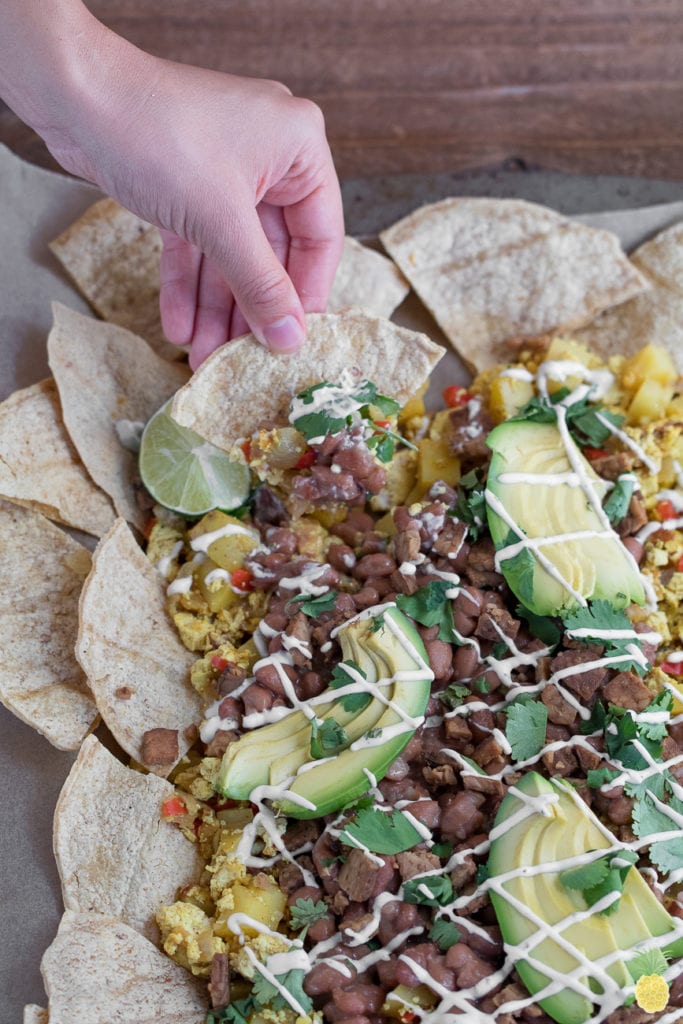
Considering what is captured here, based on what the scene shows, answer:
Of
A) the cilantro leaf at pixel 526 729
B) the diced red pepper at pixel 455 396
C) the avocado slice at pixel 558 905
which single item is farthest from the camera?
the diced red pepper at pixel 455 396

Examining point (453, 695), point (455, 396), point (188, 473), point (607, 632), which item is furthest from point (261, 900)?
point (455, 396)

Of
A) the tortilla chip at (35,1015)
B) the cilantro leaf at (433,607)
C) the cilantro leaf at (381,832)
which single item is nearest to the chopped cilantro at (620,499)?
the cilantro leaf at (433,607)

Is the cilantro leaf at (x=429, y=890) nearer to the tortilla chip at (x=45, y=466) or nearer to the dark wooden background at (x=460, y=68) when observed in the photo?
the tortilla chip at (x=45, y=466)

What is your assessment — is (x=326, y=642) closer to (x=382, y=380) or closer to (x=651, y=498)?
(x=382, y=380)

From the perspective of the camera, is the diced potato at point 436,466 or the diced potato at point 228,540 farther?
the diced potato at point 436,466

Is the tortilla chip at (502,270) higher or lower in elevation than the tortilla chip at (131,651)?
higher

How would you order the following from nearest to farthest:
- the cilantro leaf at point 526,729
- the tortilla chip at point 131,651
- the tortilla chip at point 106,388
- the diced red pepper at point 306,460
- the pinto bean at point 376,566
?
the cilantro leaf at point 526,729 < the tortilla chip at point 131,651 < the pinto bean at point 376,566 < the diced red pepper at point 306,460 < the tortilla chip at point 106,388

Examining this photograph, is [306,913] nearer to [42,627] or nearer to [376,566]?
[376,566]
